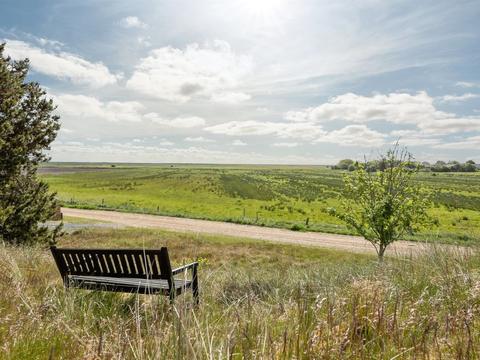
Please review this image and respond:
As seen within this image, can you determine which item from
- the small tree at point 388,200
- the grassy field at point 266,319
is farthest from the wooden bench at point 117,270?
the small tree at point 388,200

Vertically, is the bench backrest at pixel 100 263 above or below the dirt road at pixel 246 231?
above

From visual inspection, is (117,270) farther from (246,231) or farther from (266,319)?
Result: (246,231)

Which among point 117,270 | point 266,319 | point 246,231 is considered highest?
point 266,319

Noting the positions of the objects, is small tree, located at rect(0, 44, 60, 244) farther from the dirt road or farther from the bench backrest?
the dirt road

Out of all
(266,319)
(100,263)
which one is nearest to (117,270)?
(100,263)

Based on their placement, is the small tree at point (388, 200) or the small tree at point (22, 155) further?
the small tree at point (388, 200)

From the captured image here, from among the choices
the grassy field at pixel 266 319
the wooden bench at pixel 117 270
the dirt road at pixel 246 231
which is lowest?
the dirt road at pixel 246 231

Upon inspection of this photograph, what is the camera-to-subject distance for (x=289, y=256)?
18.1m

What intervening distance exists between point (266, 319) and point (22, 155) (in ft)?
34.8

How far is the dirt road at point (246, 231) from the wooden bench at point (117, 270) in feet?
53.1

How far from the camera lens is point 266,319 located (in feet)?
8.57

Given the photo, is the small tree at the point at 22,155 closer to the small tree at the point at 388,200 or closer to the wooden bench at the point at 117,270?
the wooden bench at the point at 117,270

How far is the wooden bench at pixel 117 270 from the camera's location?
477 centimetres

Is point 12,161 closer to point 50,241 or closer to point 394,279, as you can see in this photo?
point 50,241
